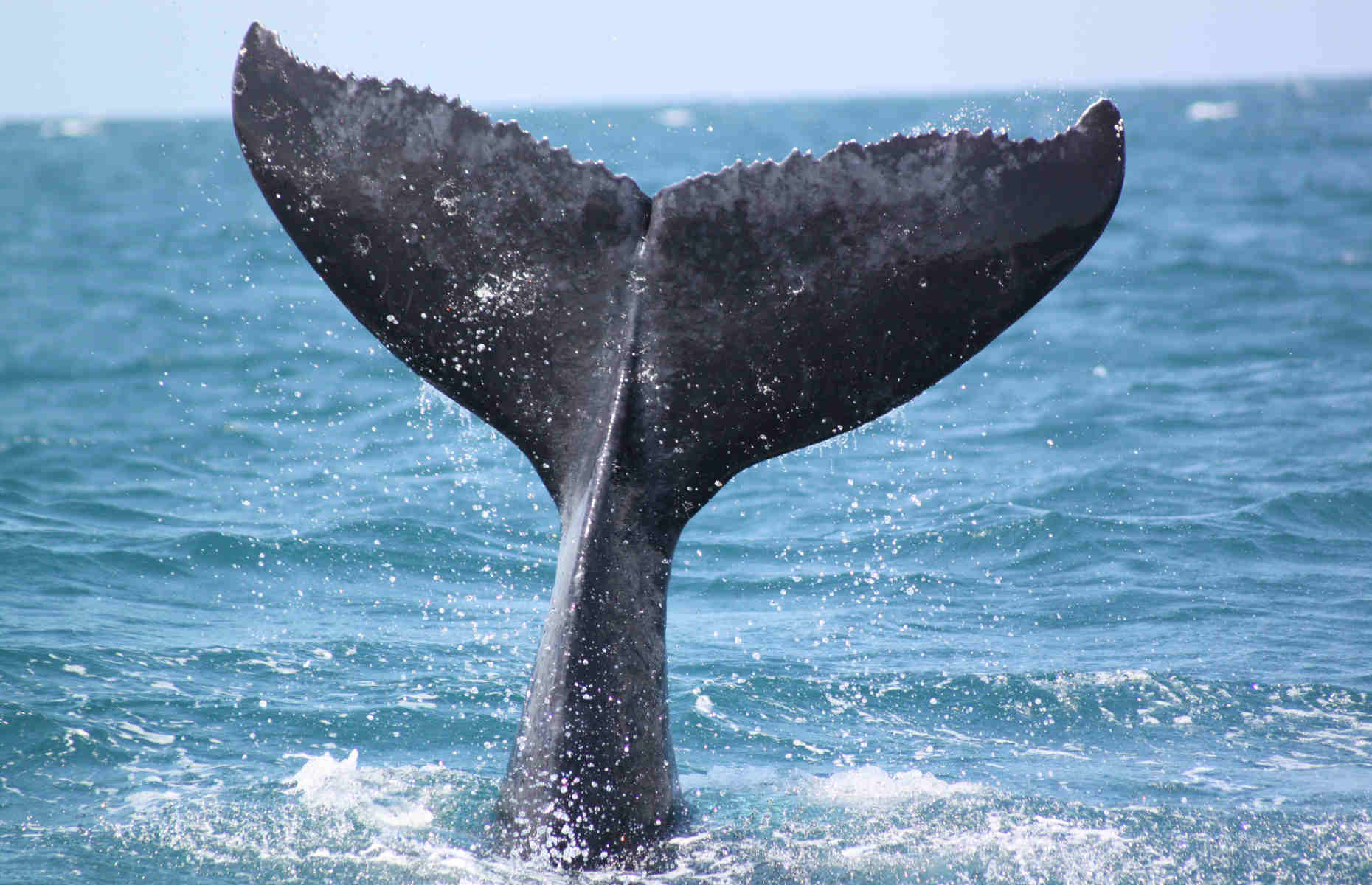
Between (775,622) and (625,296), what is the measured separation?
13.4 feet

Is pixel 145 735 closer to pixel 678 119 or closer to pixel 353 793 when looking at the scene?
pixel 353 793

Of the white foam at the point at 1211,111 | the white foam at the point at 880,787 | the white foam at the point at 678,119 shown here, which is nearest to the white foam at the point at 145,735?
the white foam at the point at 880,787

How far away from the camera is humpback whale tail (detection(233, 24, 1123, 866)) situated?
4.66 m

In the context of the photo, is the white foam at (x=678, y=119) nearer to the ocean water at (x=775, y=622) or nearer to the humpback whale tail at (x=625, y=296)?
the ocean water at (x=775, y=622)

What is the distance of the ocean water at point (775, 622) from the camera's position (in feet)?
18.7

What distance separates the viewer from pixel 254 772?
6340 millimetres

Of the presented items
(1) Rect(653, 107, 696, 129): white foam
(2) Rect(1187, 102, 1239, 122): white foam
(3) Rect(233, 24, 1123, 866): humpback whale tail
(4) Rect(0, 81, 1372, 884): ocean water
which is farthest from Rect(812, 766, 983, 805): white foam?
(1) Rect(653, 107, 696, 129): white foam

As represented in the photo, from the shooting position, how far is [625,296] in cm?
487

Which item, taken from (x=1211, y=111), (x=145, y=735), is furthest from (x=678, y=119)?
(x=145, y=735)

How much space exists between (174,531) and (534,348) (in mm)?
6100

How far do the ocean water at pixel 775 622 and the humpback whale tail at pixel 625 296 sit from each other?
0.51 m

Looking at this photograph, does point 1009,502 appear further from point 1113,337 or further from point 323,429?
point 1113,337

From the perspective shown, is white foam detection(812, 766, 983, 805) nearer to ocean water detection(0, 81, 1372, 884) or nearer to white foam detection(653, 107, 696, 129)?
ocean water detection(0, 81, 1372, 884)

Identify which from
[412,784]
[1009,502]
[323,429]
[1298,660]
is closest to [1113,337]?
[1009,502]
